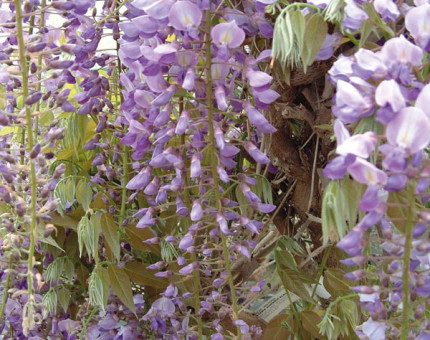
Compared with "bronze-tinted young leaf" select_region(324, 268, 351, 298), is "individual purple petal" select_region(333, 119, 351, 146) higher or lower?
higher

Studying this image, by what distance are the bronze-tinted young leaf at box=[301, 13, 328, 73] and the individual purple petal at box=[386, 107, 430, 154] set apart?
0.53 feet

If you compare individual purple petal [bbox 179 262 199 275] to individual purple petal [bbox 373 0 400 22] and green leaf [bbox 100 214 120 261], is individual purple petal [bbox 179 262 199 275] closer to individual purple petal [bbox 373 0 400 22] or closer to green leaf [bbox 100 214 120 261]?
green leaf [bbox 100 214 120 261]

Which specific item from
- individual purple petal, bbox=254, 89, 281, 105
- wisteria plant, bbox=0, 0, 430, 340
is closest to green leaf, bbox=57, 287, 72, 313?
wisteria plant, bbox=0, 0, 430, 340

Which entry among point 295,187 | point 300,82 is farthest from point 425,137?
point 295,187

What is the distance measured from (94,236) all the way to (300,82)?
0.33 m

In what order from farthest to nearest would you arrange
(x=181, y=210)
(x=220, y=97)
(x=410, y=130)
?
(x=181, y=210) < (x=220, y=97) < (x=410, y=130)

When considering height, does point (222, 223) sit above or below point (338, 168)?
below

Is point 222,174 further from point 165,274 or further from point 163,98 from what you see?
point 165,274

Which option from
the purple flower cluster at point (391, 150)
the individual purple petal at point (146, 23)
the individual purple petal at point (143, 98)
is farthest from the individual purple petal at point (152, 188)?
the purple flower cluster at point (391, 150)

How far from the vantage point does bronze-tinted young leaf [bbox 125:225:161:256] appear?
0.90m

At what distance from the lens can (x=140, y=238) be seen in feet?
2.96

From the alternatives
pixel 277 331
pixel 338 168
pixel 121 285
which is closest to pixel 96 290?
pixel 121 285

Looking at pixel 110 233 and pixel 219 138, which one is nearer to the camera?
pixel 219 138

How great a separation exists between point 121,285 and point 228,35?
0.39m
